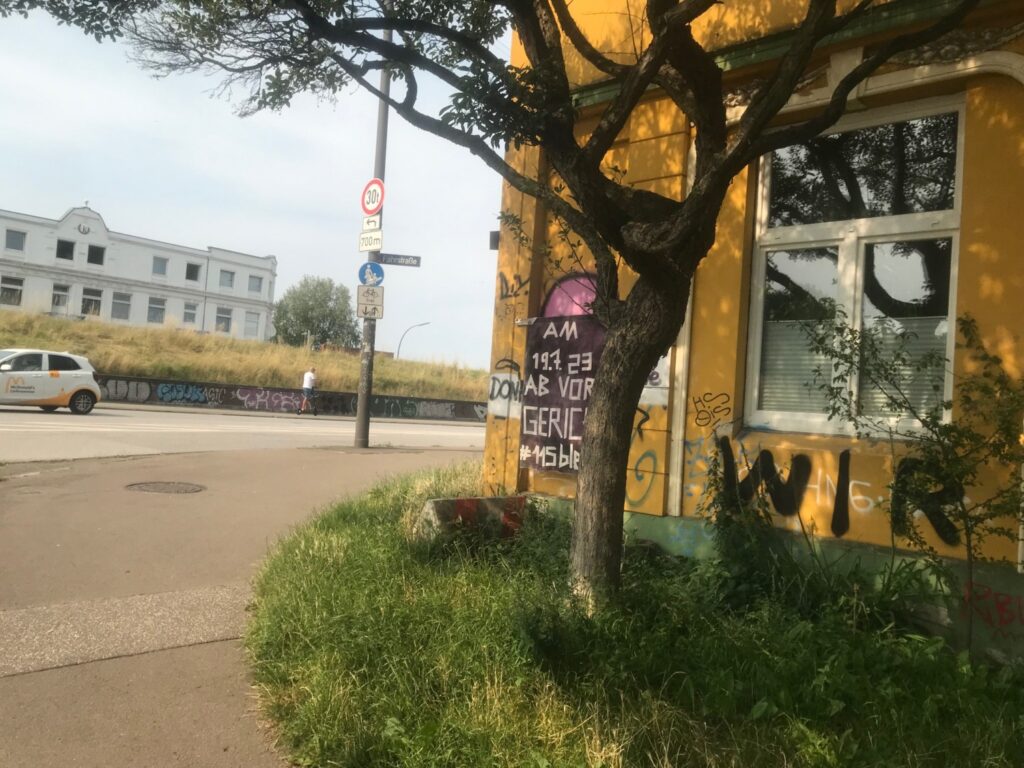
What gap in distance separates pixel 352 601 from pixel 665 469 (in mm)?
2784

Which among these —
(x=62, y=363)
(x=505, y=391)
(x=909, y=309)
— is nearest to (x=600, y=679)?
(x=909, y=309)

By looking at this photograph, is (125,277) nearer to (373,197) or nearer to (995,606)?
(373,197)

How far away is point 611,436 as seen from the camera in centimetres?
446

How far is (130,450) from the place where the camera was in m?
13.7

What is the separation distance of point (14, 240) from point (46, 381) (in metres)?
44.8

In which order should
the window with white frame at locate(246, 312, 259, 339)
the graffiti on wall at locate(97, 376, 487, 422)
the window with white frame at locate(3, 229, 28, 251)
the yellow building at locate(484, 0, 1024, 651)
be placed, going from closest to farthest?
1. the yellow building at locate(484, 0, 1024, 651)
2. the graffiti on wall at locate(97, 376, 487, 422)
3. the window with white frame at locate(3, 229, 28, 251)
4. the window with white frame at locate(246, 312, 259, 339)

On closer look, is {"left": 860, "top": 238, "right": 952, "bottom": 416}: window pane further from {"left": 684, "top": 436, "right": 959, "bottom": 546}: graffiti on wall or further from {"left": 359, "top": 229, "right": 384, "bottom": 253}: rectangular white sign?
{"left": 359, "top": 229, "right": 384, "bottom": 253}: rectangular white sign

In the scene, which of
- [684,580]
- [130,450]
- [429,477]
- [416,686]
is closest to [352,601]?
[416,686]

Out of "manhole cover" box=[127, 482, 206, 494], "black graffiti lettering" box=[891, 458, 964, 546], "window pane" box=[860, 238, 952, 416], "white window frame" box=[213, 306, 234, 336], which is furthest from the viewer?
"white window frame" box=[213, 306, 234, 336]

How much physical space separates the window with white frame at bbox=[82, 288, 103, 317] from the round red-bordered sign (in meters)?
53.6

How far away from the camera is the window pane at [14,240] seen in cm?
5784

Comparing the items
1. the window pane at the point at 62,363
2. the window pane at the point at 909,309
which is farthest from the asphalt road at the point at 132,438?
the window pane at the point at 909,309

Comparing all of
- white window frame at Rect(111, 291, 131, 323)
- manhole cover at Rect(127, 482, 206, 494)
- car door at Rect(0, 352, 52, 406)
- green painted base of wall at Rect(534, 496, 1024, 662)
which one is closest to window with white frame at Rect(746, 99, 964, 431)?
green painted base of wall at Rect(534, 496, 1024, 662)

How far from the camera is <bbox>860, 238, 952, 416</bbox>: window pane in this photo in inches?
208
